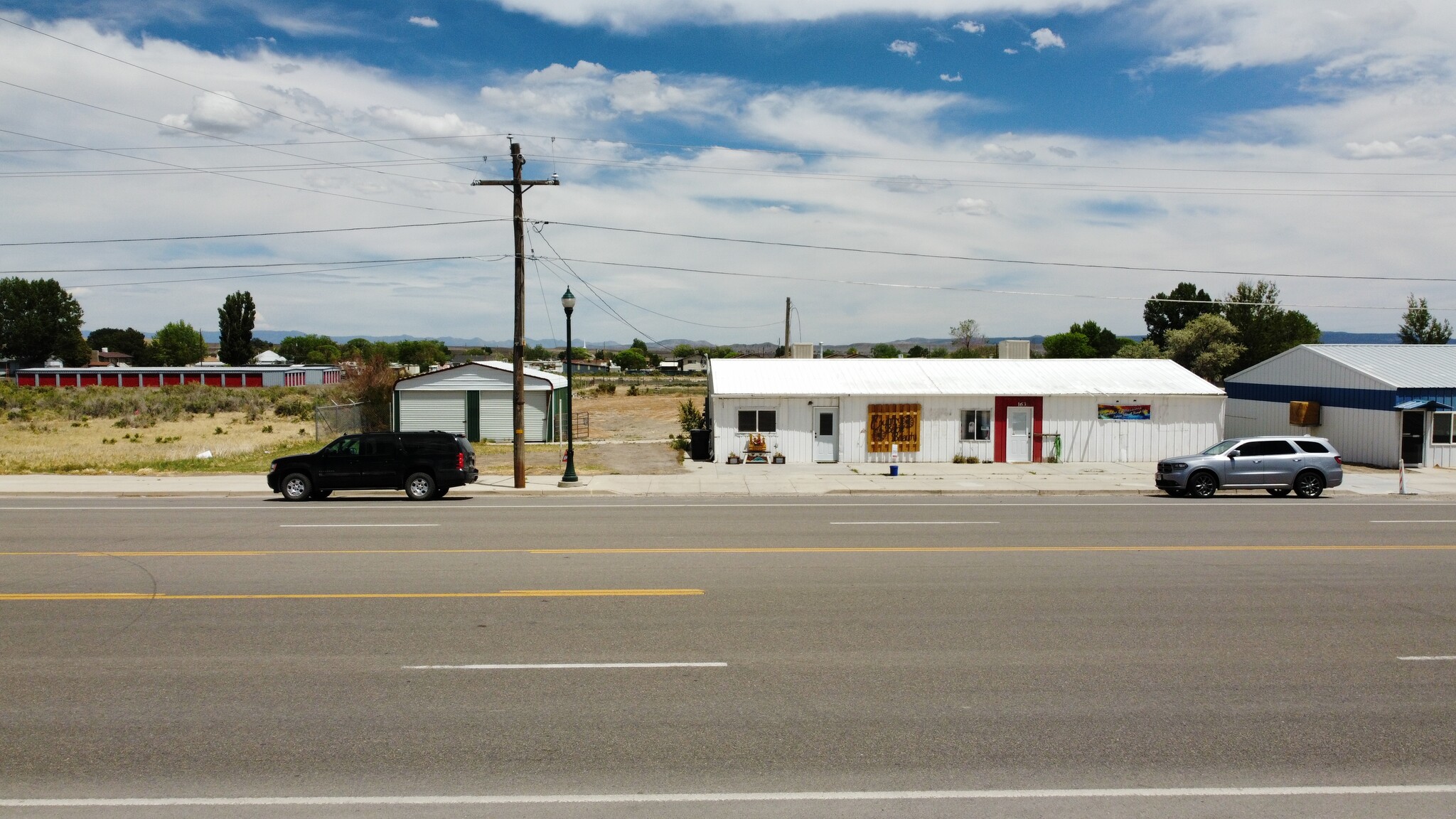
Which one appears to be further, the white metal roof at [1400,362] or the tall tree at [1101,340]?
the tall tree at [1101,340]

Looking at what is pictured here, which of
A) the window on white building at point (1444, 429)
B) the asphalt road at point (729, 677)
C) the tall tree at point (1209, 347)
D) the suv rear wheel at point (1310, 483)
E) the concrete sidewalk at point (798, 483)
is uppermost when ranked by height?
the tall tree at point (1209, 347)

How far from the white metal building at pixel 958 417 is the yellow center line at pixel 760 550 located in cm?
1747

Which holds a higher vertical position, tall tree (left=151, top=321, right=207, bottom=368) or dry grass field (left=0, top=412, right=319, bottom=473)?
tall tree (left=151, top=321, right=207, bottom=368)

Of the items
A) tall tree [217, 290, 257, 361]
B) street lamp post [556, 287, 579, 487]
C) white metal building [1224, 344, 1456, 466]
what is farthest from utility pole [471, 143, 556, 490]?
tall tree [217, 290, 257, 361]

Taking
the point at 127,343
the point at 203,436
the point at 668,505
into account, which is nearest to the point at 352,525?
the point at 668,505

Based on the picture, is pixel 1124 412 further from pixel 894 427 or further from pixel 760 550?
pixel 760 550

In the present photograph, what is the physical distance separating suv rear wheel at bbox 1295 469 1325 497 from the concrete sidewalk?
5.20 feet

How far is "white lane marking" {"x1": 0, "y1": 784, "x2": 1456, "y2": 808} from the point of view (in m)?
5.91

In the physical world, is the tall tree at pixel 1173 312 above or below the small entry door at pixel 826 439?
above

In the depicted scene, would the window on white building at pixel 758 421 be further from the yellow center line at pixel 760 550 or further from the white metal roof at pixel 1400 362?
the white metal roof at pixel 1400 362

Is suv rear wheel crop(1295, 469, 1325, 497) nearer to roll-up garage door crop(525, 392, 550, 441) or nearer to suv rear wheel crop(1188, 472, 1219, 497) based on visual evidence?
suv rear wheel crop(1188, 472, 1219, 497)

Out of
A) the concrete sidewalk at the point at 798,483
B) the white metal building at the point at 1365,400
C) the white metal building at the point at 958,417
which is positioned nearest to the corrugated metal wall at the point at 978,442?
the white metal building at the point at 958,417

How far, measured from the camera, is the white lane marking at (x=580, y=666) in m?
8.61

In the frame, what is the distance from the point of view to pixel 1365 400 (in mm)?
33000
